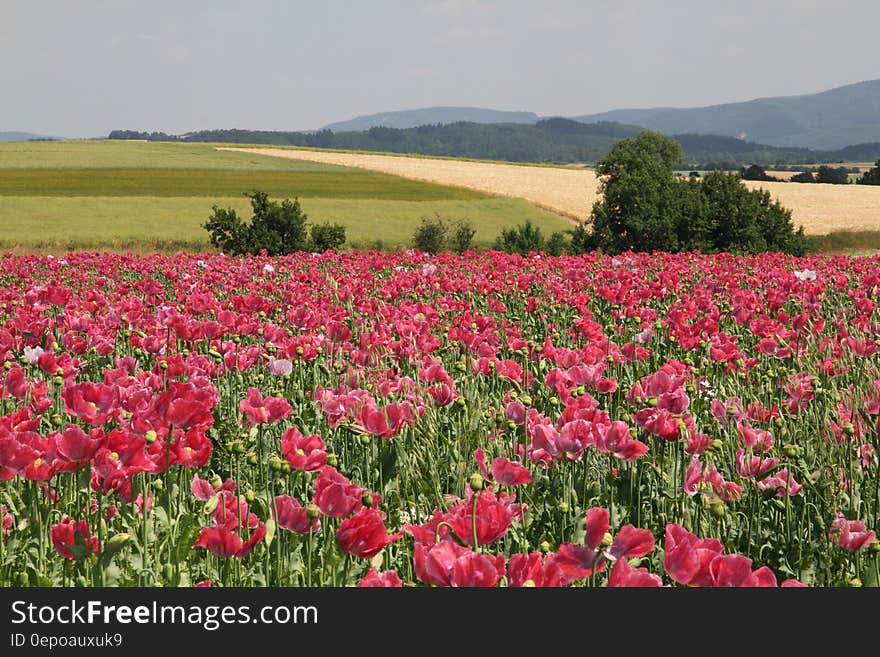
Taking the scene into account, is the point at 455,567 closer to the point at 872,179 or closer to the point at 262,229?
the point at 262,229

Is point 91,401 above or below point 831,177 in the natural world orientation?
below

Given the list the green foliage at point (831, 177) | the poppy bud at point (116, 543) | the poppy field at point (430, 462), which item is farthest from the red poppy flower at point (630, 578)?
the green foliage at point (831, 177)

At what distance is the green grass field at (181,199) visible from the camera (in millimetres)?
42000

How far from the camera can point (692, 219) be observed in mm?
31578

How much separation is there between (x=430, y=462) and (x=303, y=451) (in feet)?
3.03

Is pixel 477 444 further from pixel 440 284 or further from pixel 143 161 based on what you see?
pixel 143 161

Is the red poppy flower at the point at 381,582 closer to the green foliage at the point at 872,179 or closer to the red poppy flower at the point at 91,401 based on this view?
the red poppy flower at the point at 91,401

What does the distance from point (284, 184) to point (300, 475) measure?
7369 cm

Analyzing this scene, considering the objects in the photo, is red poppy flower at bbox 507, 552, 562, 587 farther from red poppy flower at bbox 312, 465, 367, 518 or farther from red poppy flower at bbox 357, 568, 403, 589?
red poppy flower at bbox 312, 465, 367, 518

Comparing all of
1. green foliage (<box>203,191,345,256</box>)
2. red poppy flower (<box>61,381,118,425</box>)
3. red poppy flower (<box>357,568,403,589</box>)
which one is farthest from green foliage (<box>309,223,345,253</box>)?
red poppy flower (<box>357,568,403,589</box>)

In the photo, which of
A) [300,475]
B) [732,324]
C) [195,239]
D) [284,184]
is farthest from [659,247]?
[284,184]

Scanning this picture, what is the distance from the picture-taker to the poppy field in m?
2.48

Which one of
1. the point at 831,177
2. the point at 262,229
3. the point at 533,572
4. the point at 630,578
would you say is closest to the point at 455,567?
the point at 533,572

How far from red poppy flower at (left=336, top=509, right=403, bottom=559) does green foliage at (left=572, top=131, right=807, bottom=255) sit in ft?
94.3
